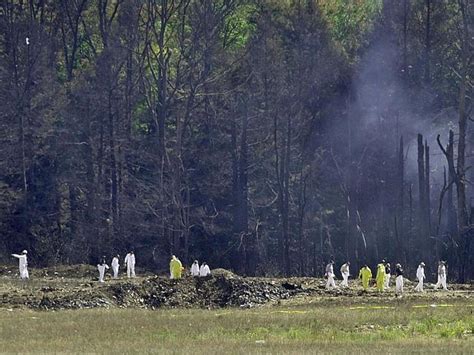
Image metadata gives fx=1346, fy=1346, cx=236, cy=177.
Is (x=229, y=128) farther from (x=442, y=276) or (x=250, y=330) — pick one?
(x=250, y=330)

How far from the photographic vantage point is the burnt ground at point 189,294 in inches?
1875

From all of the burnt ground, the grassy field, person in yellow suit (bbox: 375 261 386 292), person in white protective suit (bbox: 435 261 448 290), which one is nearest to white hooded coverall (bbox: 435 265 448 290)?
person in white protective suit (bbox: 435 261 448 290)

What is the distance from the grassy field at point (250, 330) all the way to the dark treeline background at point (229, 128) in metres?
28.8

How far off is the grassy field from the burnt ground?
7.50 ft

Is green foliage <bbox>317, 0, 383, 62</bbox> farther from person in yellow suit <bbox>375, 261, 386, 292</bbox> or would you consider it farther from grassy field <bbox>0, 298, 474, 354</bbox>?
grassy field <bbox>0, 298, 474, 354</bbox>

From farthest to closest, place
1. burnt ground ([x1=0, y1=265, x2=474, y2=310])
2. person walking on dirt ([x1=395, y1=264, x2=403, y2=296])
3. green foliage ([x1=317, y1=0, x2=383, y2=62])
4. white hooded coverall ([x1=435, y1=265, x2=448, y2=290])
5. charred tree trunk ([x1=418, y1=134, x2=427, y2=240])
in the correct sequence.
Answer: green foliage ([x1=317, y1=0, x2=383, y2=62]) → charred tree trunk ([x1=418, y1=134, x2=427, y2=240]) → white hooded coverall ([x1=435, y1=265, x2=448, y2=290]) → person walking on dirt ([x1=395, y1=264, x2=403, y2=296]) → burnt ground ([x1=0, y1=265, x2=474, y2=310])

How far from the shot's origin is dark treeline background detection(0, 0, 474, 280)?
245ft

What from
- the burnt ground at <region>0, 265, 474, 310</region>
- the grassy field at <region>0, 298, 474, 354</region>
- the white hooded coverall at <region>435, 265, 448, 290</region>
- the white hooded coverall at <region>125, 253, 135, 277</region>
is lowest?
the grassy field at <region>0, 298, 474, 354</region>

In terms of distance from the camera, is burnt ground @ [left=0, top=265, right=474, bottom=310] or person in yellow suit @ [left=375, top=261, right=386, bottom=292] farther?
person in yellow suit @ [left=375, top=261, right=386, bottom=292]

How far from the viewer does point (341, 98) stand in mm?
80625

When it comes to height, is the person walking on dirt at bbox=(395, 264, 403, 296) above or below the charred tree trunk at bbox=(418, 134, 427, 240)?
below

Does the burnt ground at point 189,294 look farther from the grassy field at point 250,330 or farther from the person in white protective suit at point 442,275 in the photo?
the grassy field at point 250,330

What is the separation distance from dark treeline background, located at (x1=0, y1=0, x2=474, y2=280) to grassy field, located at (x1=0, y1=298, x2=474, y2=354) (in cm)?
2877

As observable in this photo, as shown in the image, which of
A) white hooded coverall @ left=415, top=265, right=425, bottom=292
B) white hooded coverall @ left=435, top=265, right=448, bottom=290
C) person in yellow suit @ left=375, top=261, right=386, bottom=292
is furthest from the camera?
white hooded coverall @ left=435, top=265, right=448, bottom=290
